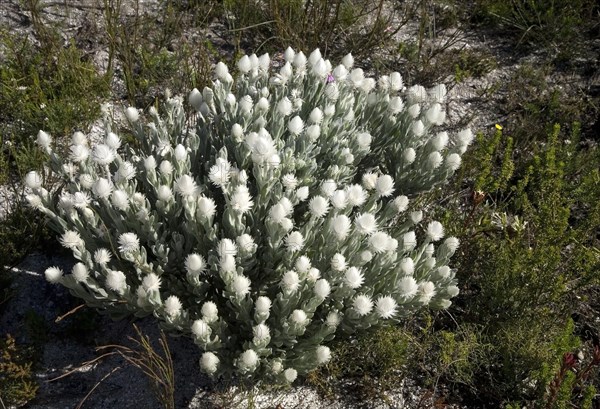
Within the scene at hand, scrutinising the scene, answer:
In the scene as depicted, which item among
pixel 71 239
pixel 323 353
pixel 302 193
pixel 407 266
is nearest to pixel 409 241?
pixel 407 266

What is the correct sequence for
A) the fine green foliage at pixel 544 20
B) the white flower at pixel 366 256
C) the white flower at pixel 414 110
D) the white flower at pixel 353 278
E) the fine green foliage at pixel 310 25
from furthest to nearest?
the fine green foliage at pixel 544 20 < the fine green foliage at pixel 310 25 < the white flower at pixel 414 110 < the white flower at pixel 366 256 < the white flower at pixel 353 278

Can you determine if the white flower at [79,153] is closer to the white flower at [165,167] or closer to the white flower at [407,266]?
the white flower at [165,167]

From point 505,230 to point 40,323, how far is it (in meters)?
2.47

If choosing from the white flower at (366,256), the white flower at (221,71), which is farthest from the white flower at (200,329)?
the white flower at (221,71)

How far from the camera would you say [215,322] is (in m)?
2.65

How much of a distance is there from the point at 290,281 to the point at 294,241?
0.18 metres

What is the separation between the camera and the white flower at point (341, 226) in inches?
103

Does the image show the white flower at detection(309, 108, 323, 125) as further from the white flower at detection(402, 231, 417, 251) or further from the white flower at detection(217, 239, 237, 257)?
the white flower at detection(217, 239, 237, 257)

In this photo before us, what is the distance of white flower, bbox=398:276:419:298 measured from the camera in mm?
2633

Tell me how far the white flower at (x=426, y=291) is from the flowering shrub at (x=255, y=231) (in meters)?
0.01

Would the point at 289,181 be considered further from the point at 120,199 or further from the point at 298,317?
the point at 120,199

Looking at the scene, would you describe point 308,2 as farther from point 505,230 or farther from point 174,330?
point 174,330

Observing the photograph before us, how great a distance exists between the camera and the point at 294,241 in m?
2.60

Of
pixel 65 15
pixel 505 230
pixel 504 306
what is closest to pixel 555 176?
pixel 505 230
